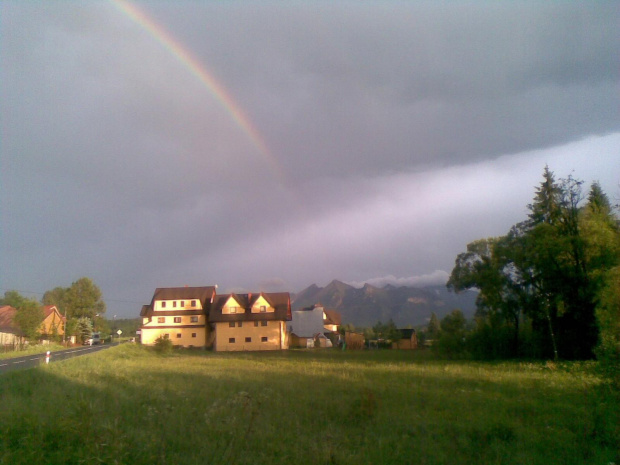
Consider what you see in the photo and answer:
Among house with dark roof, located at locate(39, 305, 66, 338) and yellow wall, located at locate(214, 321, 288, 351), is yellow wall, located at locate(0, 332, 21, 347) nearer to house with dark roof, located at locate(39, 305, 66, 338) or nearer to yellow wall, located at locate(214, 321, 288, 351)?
house with dark roof, located at locate(39, 305, 66, 338)

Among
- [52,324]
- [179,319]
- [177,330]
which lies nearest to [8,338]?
[52,324]

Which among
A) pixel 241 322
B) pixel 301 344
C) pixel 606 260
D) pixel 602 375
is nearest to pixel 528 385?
pixel 602 375

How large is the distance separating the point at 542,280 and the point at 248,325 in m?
33.2

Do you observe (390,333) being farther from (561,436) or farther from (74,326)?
(561,436)

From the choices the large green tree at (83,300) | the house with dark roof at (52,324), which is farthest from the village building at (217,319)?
the large green tree at (83,300)

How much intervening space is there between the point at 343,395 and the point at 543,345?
32.2 meters

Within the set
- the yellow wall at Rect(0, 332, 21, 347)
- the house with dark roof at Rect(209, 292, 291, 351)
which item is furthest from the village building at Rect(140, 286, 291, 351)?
the yellow wall at Rect(0, 332, 21, 347)

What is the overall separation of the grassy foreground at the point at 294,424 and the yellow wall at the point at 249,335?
3918cm

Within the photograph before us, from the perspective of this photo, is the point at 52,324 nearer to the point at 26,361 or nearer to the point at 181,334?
the point at 181,334

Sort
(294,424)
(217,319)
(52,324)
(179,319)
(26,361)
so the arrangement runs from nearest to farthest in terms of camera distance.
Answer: (294,424) < (26,361) < (217,319) < (179,319) < (52,324)

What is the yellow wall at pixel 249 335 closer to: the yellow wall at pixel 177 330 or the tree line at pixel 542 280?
the yellow wall at pixel 177 330

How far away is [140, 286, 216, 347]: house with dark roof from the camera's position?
5903 centimetres

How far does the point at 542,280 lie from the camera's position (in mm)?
38594

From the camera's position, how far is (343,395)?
47.1 feet
